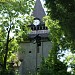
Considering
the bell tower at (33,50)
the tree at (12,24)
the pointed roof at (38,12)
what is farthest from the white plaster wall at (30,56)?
the tree at (12,24)

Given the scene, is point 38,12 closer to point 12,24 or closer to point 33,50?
point 33,50

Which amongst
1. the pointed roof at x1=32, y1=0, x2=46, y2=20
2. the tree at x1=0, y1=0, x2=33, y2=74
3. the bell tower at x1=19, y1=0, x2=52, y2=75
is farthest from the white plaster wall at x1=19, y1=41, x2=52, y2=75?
the tree at x1=0, y1=0, x2=33, y2=74

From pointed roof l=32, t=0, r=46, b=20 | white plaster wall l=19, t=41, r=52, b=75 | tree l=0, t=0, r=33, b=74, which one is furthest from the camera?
pointed roof l=32, t=0, r=46, b=20

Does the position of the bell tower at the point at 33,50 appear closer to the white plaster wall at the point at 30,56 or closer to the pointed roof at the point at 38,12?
the white plaster wall at the point at 30,56

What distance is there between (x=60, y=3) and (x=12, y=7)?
8683 millimetres

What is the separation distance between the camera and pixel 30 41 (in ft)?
144

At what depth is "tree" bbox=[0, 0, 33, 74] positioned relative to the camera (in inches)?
1130

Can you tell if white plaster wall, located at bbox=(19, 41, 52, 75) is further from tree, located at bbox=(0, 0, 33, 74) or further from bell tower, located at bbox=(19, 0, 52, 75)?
tree, located at bbox=(0, 0, 33, 74)

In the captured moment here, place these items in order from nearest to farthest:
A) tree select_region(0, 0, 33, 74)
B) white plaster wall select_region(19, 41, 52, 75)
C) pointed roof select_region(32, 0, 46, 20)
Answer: tree select_region(0, 0, 33, 74) → white plaster wall select_region(19, 41, 52, 75) → pointed roof select_region(32, 0, 46, 20)

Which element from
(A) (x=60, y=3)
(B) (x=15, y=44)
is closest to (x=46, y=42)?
(B) (x=15, y=44)

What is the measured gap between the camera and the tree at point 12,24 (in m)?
28.7

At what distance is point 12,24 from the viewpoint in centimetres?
2997

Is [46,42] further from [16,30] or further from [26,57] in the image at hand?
[16,30]

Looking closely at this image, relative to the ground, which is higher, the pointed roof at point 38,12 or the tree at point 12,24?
the pointed roof at point 38,12
